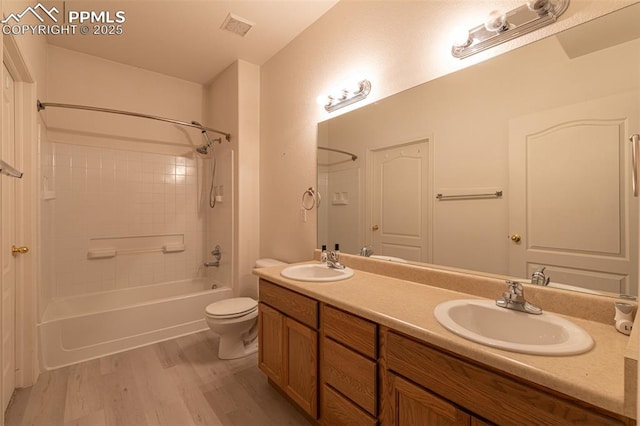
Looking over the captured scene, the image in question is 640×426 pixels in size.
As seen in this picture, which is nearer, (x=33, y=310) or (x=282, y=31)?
(x=33, y=310)

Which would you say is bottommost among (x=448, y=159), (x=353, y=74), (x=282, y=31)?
(x=448, y=159)

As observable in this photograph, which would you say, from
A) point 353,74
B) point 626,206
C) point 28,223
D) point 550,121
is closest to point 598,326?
point 626,206

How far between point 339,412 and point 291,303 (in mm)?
552

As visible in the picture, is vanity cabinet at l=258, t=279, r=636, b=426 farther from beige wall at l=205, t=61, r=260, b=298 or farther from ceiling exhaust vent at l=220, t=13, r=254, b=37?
ceiling exhaust vent at l=220, t=13, r=254, b=37

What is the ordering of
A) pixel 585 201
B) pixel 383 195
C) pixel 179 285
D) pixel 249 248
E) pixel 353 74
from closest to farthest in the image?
1. pixel 585 201
2. pixel 383 195
3. pixel 353 74
4. pixel 249 248
5. pixel 179 285

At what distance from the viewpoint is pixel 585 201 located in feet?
3.50

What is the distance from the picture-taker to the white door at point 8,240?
60.9 inches

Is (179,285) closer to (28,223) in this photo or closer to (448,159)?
(28,223)

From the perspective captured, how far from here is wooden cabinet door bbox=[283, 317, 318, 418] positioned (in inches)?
55.4

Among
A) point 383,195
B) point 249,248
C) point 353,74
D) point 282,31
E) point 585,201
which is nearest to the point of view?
point 585,201

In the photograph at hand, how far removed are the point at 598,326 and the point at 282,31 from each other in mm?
2728

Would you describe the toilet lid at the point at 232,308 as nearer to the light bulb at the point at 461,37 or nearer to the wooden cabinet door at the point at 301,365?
the wooden cabinet door at the point at 301,365

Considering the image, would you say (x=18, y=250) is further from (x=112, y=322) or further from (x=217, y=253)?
(x=217, y=253)

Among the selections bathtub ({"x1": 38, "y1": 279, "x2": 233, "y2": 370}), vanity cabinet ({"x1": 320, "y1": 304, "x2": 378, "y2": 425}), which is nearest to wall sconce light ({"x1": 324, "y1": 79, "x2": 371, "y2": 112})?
vanity cabinet ({"x1": 320, "y1": 304, "x2": 378, "y2": 425})
